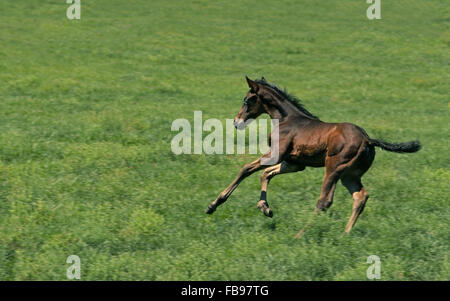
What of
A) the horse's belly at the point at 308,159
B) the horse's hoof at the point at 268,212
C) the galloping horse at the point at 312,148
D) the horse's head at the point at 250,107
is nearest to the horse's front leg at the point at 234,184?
the galloping horse at the point at 312,148

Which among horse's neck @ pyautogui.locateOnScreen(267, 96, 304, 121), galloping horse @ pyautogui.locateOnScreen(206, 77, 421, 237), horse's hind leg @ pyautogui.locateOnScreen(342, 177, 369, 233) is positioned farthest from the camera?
horse's neck @ pyautogui.locateOnScreen(267, 96, 304, 121)

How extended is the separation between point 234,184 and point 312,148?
4.62 ft

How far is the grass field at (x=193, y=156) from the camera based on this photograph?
9.40 metres

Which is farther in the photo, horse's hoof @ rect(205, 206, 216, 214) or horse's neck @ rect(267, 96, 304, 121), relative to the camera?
horse's neck @ rect(267, 96, 304, 121)

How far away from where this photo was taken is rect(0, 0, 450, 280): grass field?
940 centimetres

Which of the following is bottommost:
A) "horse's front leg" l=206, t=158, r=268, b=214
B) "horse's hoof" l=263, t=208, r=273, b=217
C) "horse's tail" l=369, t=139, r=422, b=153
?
"horse's hoof" l=263, t=208, r=273, b=217

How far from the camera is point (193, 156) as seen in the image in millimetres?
15234

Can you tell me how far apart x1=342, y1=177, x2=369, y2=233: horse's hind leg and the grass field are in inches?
8.5

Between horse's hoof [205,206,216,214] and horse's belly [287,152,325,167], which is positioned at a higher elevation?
horse's belly [287,152,325,167]
